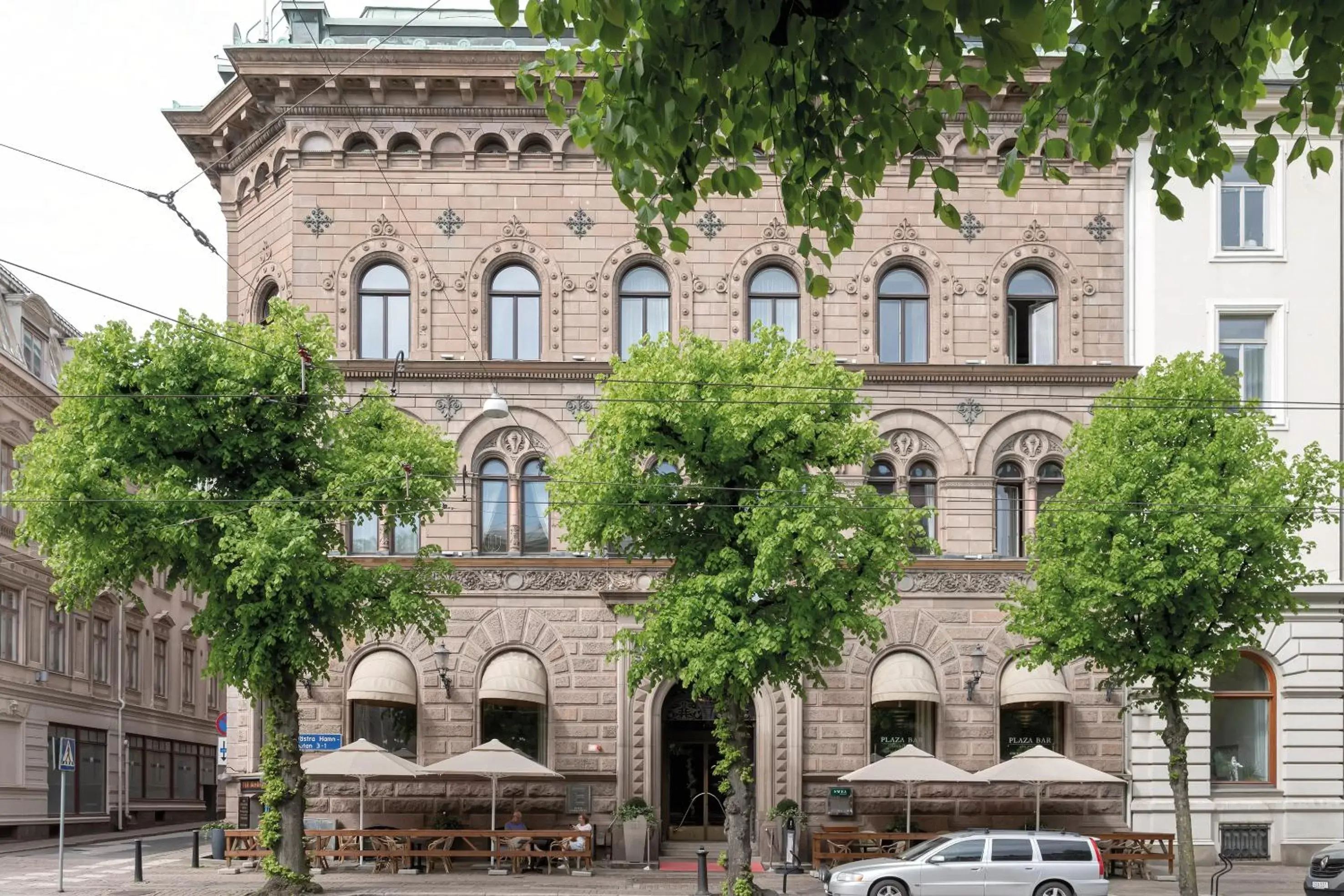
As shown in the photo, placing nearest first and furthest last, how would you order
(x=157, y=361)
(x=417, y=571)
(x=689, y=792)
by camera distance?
1. (x=157, y=361)
2. (x=417, y=571)
3. (x=689, y=792)

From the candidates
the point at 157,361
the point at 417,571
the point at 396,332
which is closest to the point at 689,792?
the point at 417,571

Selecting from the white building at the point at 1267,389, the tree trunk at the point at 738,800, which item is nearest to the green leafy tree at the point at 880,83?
the tree trunk at the point at 738,800

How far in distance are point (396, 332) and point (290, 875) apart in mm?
13224

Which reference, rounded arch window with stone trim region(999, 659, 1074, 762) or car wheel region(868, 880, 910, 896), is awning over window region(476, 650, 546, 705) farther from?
rounded arch window with stone trim region(999, 659, 1074, 762)

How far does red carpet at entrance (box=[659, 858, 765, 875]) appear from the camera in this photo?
1298 inches

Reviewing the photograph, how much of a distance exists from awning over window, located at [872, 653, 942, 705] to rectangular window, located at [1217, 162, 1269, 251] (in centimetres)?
1167

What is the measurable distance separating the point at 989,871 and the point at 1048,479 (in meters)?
11.1

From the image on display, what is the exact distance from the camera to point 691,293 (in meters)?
35.8

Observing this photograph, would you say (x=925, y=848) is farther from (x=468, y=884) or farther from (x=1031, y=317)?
(x=1031, y=317)

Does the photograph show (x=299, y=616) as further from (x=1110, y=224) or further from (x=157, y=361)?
(x=1110, y=224)

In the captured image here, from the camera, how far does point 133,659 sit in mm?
58469

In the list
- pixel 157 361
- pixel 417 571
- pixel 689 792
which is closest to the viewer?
pixel 157 361

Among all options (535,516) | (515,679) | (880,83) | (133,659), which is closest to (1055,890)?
(515,679)

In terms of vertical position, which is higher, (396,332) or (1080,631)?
(396,332)
